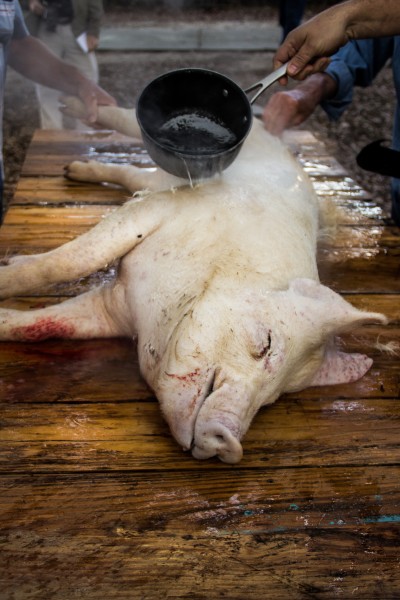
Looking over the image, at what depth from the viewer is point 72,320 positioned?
8.11 ft

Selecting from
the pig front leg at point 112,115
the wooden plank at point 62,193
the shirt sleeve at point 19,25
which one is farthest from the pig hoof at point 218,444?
the shirt sleeve at point 19,25

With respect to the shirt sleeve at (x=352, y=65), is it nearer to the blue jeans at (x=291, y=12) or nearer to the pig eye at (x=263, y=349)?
the pig eye at (x=263, y=349)

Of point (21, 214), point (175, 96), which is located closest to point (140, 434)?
point (175, 96)

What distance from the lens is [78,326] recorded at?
8.10 ft

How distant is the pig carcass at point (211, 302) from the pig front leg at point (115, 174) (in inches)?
18.4

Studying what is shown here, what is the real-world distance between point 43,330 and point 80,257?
0.33 m

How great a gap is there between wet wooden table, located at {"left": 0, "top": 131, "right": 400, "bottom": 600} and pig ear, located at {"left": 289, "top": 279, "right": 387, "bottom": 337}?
0.34 m

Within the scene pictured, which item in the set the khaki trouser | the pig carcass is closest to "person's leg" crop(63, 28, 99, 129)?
the khaki trouser

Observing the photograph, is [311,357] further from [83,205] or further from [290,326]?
[83,205]

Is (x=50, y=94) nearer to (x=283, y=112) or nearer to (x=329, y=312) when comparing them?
(x=283, y=112)

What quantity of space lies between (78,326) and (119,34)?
24.5 ft

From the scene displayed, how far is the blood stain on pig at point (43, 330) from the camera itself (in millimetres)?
2414

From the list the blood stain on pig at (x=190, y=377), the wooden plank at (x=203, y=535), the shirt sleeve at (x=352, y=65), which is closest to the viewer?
the wooden plank at (x=203, y=535)

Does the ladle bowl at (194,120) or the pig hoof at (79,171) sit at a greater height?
the ladle bowl at (194,120)
